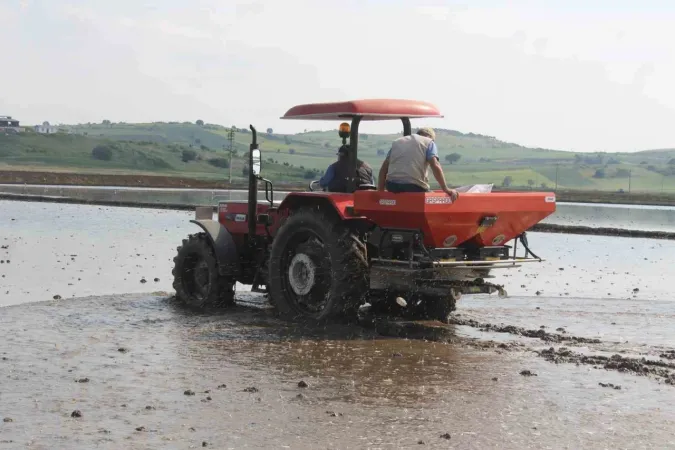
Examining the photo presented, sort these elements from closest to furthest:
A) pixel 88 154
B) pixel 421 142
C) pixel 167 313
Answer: pixel 421 142 < pixel 167 313 < pixel 88 154

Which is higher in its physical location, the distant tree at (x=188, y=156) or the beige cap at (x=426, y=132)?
the beige cap at (x=426, y=132)

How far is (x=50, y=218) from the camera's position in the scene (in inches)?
1388

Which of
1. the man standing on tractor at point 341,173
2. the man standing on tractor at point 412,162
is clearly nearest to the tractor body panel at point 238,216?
the man standing on tractor at point 341,173

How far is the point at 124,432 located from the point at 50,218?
97.3 feet

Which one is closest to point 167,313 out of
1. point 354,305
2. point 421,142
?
point 354,305

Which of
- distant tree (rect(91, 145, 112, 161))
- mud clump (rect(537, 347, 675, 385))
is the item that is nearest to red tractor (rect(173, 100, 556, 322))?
mud clump (rect(537, 347, 675, 385))

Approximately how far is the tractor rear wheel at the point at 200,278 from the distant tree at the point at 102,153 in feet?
456

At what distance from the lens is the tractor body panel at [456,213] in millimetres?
10258

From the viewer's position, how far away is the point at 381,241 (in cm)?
1091

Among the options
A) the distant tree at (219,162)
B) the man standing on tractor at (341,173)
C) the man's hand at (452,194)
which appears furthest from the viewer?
the distant tree at (219,162)

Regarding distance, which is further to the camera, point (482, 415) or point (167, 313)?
point (167, 313)

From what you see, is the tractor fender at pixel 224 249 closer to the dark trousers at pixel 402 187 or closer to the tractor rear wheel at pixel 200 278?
the tractor rear wheel at pixel 200 278

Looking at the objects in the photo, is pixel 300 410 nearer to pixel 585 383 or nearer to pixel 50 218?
pixel 585 383

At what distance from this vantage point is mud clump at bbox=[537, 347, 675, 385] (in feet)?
30.0
